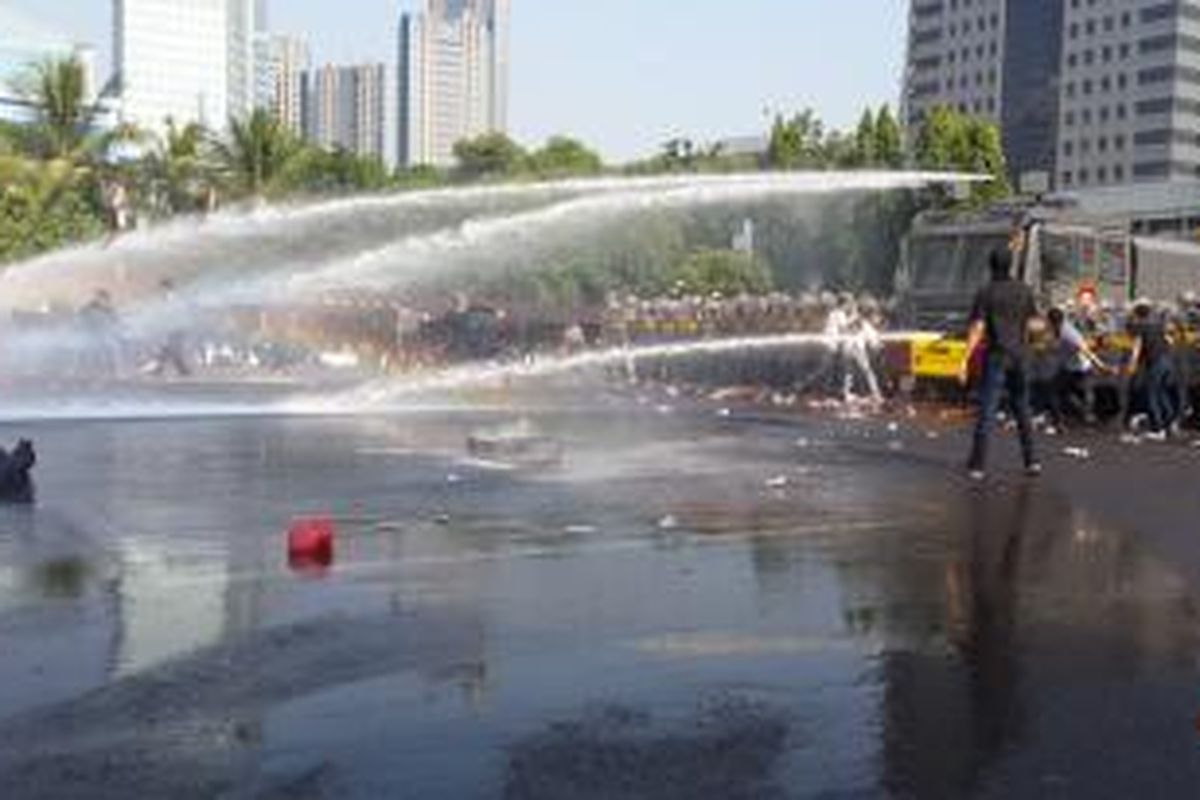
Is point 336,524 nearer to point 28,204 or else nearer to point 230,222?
point 230,222

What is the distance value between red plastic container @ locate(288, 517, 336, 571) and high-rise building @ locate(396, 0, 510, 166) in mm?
140629

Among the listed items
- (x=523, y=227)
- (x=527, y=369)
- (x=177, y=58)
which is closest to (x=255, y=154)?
(x=527, y=369)

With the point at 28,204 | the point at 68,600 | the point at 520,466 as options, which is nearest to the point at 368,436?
the point at 520,466

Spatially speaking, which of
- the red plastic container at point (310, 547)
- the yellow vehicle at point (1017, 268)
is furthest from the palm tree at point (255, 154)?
the red plastic container at point (310, 547)

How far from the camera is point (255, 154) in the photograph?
205ft

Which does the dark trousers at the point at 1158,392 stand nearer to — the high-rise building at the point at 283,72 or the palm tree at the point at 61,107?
the palm tree at the point at 61,107

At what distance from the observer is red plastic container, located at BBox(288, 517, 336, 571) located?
1059cm

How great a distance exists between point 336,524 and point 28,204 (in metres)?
44.1

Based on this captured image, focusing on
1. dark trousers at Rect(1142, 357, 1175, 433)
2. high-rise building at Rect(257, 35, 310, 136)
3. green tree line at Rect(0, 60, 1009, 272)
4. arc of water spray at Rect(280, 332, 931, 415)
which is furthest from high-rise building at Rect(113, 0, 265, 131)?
dark trousers at Rect(1142, 357, 1175, 433)

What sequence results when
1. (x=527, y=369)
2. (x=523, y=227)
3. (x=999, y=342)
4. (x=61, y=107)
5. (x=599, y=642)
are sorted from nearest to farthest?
1. (x=599, y=642)
2. (x=999, y=342)
3. (x=523, y=227)
4. (x=527, y=369)
5. (x=61, y=107)

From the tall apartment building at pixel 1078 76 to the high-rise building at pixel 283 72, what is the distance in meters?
50.7

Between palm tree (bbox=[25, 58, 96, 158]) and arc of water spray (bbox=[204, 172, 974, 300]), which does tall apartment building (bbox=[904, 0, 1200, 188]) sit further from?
arc of water spray (bbox=[204, 172, 974, 300])

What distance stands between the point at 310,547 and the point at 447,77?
150764 mm

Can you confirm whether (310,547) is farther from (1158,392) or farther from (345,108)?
(345,108)
